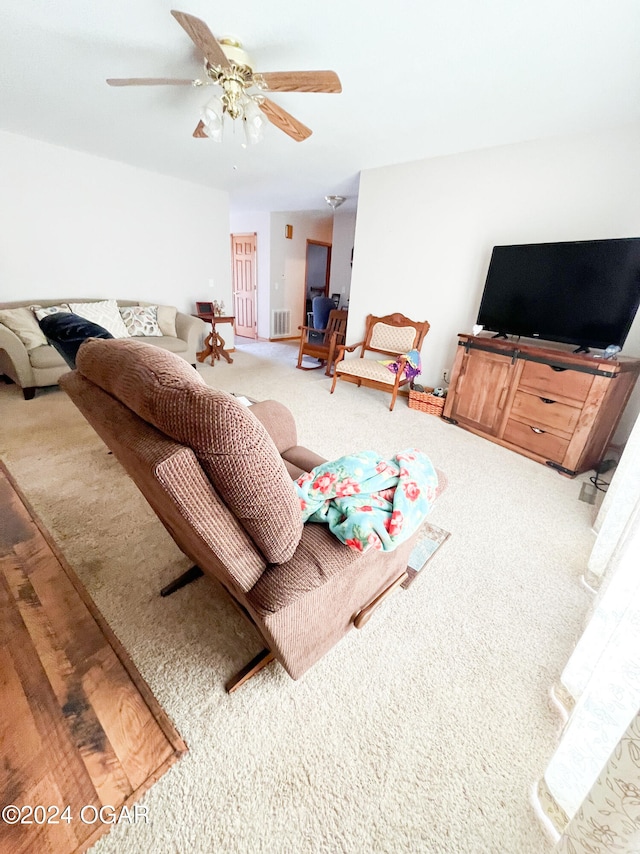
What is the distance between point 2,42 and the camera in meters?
1.78

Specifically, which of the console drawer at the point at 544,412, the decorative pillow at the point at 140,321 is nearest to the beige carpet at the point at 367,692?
the console drawer at the point at 544,412

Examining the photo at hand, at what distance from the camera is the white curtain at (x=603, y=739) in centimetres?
45

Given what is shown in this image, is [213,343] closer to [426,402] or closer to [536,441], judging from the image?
[426,402]

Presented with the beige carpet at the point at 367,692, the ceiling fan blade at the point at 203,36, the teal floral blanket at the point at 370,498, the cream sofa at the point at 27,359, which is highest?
the ceiling fan blade at the point at 203,36

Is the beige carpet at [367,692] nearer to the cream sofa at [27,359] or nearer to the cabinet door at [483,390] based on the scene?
the cabinet door at [483,390]

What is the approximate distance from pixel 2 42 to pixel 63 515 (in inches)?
102

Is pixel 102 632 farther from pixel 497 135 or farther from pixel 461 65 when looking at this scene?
pixel 497 135

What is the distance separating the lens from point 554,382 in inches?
90.3

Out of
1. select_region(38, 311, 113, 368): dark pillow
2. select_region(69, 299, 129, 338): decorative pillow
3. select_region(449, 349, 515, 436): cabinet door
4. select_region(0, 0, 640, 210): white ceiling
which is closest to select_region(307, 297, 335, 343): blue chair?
select_region(0, 0, 640, 210): white ceiling

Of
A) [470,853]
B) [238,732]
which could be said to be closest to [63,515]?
[238,732]

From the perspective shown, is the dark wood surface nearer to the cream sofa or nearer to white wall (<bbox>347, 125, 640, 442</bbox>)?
the cream sofa

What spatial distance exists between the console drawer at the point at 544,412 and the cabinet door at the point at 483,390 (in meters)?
0.11

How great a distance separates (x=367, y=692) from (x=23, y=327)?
3.92 meters

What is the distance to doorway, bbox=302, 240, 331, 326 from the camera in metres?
6.62
